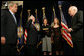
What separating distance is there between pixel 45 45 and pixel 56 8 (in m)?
1.96

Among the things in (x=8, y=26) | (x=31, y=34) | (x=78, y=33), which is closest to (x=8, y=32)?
(x=8, y=26)

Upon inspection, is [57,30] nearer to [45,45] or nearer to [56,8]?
[45,45]

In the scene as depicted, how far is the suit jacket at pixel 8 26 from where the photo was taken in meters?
1.80

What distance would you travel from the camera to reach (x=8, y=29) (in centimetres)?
184

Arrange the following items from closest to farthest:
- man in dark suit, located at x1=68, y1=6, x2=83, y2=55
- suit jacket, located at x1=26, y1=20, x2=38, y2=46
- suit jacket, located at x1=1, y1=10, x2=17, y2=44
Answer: suit jacket, located at x1=1, y1=10, x2=17, y2=44 → man in dark suit, located at x1=68, y1=6, x2=83, y2=55 → suit jacket, located at x1=26, y1=20, x2=38, y2=46

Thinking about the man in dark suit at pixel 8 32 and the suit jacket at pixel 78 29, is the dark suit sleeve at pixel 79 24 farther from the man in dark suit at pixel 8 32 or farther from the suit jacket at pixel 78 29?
the man in dark suit at pixel 8 32

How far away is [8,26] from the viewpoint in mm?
1843

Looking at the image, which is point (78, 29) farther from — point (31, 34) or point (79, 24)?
point (31, 34)

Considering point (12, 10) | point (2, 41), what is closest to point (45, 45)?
point (12, 10)

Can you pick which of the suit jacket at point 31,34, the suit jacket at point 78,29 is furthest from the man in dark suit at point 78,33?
the suit jacket at point 31,34

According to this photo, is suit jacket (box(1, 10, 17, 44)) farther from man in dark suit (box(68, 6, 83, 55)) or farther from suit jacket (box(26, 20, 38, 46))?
suit jacket (box(26, 20, 38, 46))

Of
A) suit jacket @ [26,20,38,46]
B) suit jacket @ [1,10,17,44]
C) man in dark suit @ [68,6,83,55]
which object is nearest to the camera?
suit jacket @ [1,10,17,44]

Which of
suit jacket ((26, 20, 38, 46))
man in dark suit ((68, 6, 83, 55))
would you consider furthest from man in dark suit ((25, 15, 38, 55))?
man in dark suit ((68, 6, 83, 55))

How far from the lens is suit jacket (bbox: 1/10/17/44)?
5.90 ft
